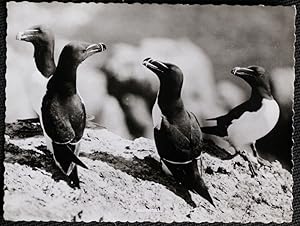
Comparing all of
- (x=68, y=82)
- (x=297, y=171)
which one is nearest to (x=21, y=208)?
(x=68, y=82)

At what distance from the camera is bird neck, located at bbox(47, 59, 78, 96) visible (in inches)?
45.9

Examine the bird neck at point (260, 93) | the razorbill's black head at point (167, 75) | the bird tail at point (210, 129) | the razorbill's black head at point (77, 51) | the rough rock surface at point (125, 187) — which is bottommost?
the rough rock surface at point (125, 187)

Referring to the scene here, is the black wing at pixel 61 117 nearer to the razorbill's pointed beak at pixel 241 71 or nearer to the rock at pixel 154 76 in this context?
the rock at pixel 154 76

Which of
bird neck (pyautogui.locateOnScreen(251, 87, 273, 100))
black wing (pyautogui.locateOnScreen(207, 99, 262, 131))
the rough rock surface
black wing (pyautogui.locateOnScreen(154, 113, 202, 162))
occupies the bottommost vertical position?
the rough rock surface

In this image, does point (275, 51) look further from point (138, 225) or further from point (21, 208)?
point (21, 208)

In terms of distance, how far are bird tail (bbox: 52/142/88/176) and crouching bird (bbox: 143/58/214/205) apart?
160 millimetres

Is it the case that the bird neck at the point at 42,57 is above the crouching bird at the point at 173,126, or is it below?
above

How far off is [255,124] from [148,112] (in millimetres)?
215

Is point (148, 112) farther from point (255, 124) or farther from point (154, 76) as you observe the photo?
point (255, 124)

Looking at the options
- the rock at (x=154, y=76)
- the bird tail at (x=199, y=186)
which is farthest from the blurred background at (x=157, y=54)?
the bird tail at (x=199, y=186)

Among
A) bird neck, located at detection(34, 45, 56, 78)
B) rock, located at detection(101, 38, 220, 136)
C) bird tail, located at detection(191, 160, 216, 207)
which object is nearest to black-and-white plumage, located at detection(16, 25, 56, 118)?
bird neck, located at detection(34, 45, 56, 78)

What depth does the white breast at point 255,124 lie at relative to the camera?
1.19 meters

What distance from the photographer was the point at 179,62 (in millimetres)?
1180

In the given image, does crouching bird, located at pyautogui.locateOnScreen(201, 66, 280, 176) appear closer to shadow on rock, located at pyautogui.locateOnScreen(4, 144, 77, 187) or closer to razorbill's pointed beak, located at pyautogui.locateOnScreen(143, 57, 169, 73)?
razorbill's pointed beak, located at pyautogui.locateOnScreen(143, 57, 169, 73)
